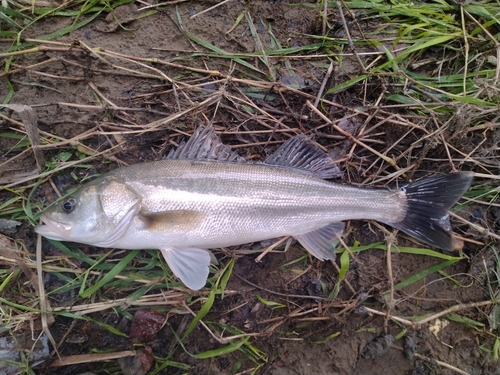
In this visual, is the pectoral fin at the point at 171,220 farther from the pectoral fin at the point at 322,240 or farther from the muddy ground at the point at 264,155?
the pectoral fin at the point at 322,240

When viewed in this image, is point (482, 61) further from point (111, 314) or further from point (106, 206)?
point (111, 314)

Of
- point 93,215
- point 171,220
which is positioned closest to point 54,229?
point 93,215

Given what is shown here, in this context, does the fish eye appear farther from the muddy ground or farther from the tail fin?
the tail fin

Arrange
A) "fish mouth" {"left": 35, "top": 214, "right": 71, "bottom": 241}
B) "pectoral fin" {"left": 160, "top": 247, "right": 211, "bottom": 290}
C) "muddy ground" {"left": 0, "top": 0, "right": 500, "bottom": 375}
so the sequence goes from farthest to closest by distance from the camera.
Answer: "muddy ground" {"left": 0, "top": 0, "right": 500, "bottom": 375} → "pectoral fin" {"left": 160, "top": 247, "right": 211, "bottom": 290} → "fish mouth" {"left": 35, "top": 214, "right": 71, "bottom": 241}

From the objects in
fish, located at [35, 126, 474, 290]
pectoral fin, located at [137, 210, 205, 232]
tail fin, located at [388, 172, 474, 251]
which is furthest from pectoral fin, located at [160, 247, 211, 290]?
tail fin, located at [388, 172, 474, 251]

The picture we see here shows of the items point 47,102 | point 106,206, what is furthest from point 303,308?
point 47,102

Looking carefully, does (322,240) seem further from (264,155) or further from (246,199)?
(264,155)

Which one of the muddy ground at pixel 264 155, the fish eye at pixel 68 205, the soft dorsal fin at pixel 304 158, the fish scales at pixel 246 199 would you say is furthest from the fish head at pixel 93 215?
the soft dorsal fin at pixel 304 158
